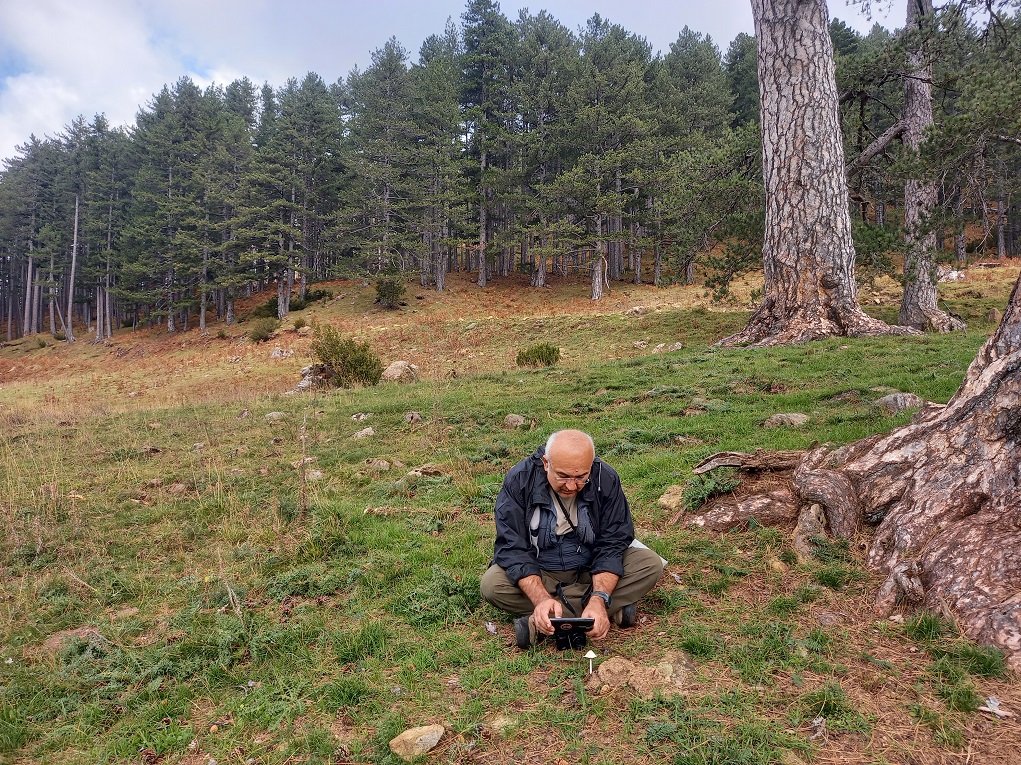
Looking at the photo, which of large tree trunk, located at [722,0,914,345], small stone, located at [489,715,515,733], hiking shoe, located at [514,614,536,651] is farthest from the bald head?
large tree trunk, located at [722,0,914,345]

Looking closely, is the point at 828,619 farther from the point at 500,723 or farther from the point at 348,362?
the point at 348,362

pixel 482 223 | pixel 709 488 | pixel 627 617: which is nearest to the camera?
pixel 627 617

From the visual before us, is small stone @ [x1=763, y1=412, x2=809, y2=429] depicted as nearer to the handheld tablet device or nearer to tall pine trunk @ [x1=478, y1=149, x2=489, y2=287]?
the handheld tablet device

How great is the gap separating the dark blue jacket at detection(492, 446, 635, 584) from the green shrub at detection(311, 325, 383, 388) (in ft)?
37.3

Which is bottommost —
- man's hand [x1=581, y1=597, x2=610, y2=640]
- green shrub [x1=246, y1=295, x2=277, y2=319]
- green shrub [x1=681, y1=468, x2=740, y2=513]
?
man's hand [x1=581, y1=597, x2=610, y2=640]

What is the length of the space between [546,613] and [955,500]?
252 cm

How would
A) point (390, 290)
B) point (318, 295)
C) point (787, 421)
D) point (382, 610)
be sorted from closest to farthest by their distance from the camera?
point (382, 610) < point (787, 421) < point (390, 290) < point (318, 295)

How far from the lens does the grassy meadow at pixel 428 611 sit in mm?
2635

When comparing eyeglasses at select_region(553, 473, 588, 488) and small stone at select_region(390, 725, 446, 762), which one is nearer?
small stone at select_region(390, 725, 446, 762)

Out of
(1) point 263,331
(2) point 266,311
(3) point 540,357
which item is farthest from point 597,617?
(2) point 266,311

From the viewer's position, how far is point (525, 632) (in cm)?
328

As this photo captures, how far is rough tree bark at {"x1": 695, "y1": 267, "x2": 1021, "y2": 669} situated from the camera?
295cm

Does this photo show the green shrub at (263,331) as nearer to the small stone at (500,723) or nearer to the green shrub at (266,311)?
the green shrub at (266,311)

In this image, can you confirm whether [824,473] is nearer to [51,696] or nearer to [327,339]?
[51,696]
